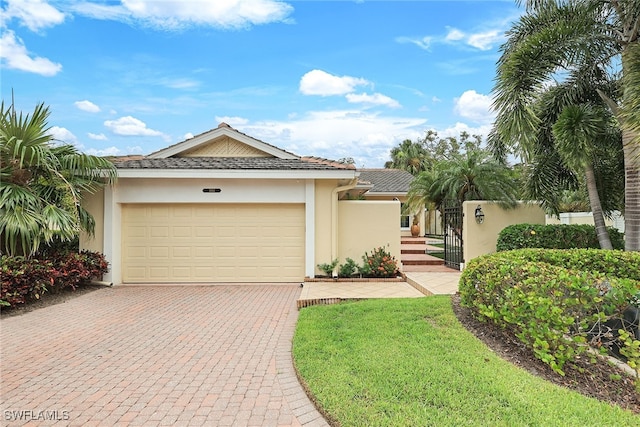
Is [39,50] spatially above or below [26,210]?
above

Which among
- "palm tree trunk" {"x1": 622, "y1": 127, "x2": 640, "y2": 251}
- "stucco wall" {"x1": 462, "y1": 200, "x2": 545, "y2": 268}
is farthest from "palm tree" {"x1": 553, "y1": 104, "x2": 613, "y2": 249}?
"stucco wall" {"x1": 462, "y1": 200, "x2": 545, "y2": 268}

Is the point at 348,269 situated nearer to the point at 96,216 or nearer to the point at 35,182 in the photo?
the point at 96,216

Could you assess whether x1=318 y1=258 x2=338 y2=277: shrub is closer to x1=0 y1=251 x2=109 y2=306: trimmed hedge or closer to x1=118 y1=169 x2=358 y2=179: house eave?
x1=118 y1=169 x2=358 y2=179: house eave

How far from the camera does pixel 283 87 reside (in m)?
15.1

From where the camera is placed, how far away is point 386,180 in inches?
933

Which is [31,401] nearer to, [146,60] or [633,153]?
[633,153]

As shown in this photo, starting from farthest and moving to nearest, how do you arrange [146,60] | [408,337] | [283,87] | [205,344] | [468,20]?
[283,87] < [146,60] < [468,20] < [205,344] < [408,337]

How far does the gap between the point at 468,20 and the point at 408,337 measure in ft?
31.5

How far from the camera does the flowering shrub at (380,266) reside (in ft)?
33.9

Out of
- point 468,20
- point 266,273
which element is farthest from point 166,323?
point 468,20

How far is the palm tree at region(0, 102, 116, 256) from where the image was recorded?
775 cm

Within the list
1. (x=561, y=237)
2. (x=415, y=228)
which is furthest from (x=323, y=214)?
(x=415, y=228)

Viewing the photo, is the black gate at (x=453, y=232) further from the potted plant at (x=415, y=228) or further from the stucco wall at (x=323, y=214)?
the potted plant at (x=415, y=228)

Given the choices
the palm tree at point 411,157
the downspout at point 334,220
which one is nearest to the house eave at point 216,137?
the downspout at point 334,220
